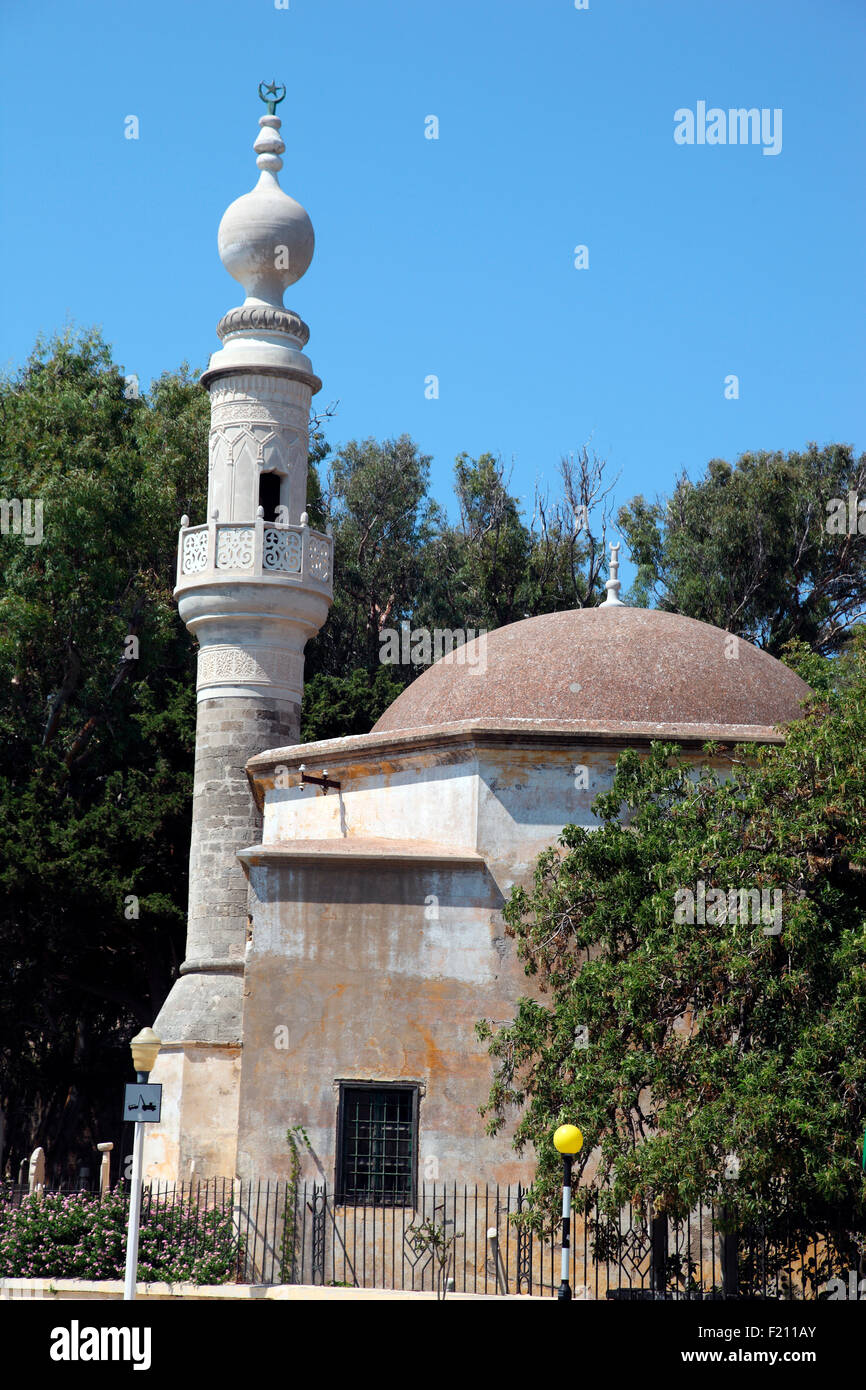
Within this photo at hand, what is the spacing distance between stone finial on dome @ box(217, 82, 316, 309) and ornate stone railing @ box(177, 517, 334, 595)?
3.37 m

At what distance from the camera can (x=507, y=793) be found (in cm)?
1591

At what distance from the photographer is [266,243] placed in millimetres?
21922

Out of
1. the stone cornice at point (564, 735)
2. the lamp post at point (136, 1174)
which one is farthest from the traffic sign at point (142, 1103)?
the stone cornice at point (564, 735)

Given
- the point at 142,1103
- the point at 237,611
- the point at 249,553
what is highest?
the point at 249,553

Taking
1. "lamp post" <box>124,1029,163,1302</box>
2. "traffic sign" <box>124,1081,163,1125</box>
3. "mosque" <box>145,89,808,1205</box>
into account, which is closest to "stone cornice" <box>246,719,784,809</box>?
"mosque" <box>145,89,808,1205</box>

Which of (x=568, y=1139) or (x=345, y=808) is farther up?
(x=345, y=808)

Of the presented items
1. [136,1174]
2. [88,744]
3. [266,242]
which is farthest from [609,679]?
[88,744]

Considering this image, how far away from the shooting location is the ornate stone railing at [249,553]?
20688 millimetres

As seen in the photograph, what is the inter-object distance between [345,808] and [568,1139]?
5715 mm

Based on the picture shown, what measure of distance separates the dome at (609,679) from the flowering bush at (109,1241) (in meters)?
5.55

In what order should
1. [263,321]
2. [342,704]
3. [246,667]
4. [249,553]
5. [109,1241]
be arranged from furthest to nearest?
[342,704]
[263,321]
[249,553]
[246,667]
[109,1241]

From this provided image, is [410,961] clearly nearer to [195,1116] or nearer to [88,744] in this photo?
[195,1116]

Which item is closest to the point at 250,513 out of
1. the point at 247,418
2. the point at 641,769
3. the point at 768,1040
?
the point at 247,418
